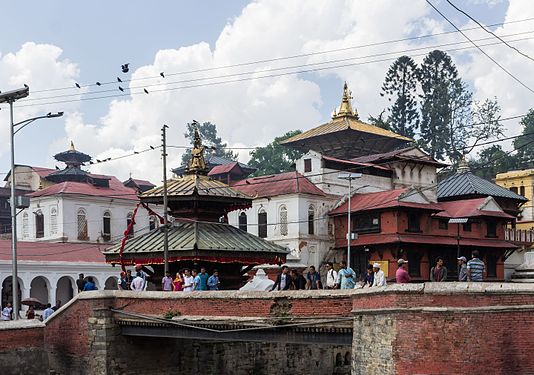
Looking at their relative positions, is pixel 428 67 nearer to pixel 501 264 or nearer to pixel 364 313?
pixel 501 264

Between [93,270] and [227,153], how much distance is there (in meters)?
67.5

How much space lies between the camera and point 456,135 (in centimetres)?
9531

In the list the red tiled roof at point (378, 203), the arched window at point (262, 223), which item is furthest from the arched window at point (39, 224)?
the red tiled roof at point (378, 203)

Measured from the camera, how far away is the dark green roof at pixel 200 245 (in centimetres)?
2589

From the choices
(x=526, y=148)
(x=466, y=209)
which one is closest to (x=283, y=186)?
(x=466, y=209)

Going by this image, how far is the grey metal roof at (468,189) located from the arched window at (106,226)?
73.5 ft

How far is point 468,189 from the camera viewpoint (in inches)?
2249

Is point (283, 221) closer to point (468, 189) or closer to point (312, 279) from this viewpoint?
point (468, 189)

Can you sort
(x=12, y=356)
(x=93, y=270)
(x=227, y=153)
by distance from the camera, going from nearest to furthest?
(x=12, y=356)
(x=93, y=270)
(x=227, y=153)

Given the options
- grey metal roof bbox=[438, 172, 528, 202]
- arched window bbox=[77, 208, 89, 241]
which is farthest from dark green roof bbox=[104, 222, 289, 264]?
grey metal roof bbox=[438, 172, 528, 202]

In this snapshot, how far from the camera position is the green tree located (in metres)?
87.4

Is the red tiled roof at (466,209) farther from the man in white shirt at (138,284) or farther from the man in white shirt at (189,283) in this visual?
the man in white shirt at (189,283)

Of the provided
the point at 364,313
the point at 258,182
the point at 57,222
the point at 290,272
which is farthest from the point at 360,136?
the point at 364,313

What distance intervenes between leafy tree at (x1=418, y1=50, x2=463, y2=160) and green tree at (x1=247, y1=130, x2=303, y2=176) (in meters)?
15.4
